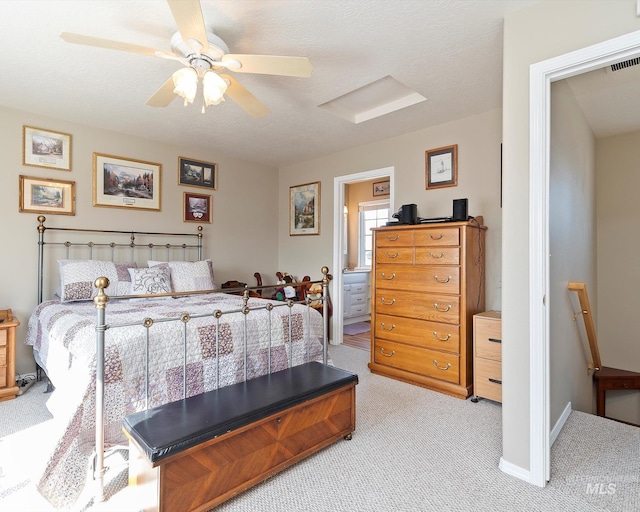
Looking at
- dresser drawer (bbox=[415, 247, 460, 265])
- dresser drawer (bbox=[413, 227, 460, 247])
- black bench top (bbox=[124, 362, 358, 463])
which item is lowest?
black bench top (bbox=[124, 362, 358, 463])

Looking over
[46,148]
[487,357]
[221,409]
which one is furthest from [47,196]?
[487,357]

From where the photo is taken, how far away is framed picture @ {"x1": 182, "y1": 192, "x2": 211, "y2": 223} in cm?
434

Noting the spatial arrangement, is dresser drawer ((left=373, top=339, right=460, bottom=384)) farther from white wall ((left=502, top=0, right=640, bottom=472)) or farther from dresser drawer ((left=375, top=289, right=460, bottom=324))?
white wall ((left=502, top=0, right=640, bottom=472))

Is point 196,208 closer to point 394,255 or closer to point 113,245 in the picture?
point 113,245

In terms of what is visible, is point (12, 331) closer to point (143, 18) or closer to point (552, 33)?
point (143, 18)

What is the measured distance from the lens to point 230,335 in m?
2.19

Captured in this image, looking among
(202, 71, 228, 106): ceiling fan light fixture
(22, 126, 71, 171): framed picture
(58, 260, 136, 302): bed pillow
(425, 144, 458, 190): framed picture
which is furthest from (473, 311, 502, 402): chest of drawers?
(22, 126, 71, 171): framed picture

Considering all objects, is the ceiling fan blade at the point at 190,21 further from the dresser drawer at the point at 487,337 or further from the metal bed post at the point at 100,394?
the dresser drawer at the point at 487,337

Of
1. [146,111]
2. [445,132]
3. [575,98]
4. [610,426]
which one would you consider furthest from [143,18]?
[610,426]

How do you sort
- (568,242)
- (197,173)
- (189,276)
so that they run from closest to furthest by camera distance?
(568,242)
(189,276)
(197,173)

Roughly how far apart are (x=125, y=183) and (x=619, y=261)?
5.37m

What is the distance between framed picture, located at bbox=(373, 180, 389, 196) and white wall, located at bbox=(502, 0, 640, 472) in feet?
13.7

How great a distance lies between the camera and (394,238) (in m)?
3.37

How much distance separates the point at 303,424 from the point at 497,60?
2.63 meters
